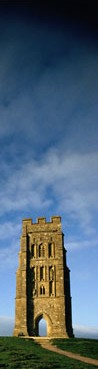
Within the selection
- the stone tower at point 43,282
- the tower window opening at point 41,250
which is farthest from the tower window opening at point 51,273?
the tower window opening at point 41,250

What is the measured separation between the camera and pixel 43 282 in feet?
152

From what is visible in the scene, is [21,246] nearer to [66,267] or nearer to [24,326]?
[66,267]

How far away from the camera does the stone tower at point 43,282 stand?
43.6 m

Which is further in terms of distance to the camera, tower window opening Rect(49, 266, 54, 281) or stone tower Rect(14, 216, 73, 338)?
tower window opening Rect(49, 266, 54, 281)

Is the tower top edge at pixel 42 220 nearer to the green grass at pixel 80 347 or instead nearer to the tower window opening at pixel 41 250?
Answer: the tower window opening at pixel 41 250

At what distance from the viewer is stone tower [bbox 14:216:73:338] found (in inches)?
1715

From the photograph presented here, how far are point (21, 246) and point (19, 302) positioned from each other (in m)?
7.97

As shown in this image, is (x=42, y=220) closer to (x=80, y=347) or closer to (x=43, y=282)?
(x=43, y=282)

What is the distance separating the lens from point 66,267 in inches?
1978

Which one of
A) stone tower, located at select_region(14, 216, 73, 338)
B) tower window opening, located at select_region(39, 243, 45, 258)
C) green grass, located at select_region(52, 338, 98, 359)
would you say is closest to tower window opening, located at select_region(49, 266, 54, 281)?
stone tower, located at select_region(14, 216, 73, 338)

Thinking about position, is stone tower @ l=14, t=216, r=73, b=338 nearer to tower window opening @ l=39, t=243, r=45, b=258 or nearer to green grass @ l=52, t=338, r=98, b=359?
tower window opening @ l=39, t=243, r=45, b=258

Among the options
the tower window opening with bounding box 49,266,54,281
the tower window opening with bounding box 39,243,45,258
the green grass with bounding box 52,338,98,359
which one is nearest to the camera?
the green grass with bounding box 52,338,98,359

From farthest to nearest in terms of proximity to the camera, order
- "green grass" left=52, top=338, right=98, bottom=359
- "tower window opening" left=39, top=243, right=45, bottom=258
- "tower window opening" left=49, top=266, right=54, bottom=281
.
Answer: "tower window opening" left=39, top=243, right=45, bottom=258 < "tower window opening" left=49, top=266, right=54, bottom=281 < "green grass" left=52, top=338, right=98, bottom=359

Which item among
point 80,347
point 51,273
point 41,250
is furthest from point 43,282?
point 80,347
